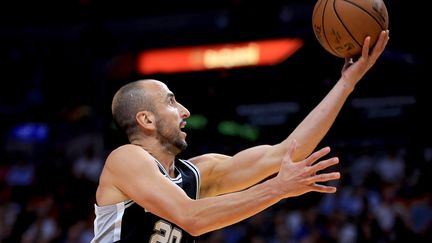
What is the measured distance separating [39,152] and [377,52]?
9980 millimetres

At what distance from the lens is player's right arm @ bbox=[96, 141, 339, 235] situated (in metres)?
3.35

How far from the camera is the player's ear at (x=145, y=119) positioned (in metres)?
4.02

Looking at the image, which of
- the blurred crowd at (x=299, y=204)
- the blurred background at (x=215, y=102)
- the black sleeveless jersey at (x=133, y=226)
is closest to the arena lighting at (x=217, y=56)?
the blurred background at (x=215, y=102)

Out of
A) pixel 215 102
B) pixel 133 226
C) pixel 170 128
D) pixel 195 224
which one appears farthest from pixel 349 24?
pixel 215 102

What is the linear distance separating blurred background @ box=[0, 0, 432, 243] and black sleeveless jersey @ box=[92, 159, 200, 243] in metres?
4.99

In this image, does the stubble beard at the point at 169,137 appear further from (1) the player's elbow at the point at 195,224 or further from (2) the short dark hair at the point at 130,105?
(1) the player's elbow at the point at 195,224

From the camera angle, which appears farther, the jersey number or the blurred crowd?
the blurred crowd

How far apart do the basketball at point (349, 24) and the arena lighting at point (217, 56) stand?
6.94 meters

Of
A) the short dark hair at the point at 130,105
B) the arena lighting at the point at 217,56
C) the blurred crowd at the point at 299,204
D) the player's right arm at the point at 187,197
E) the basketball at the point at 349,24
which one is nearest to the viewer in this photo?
the player's right arm at the point at 187,197

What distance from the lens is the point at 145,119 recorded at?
4023 mm

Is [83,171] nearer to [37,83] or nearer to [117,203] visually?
[37,83]

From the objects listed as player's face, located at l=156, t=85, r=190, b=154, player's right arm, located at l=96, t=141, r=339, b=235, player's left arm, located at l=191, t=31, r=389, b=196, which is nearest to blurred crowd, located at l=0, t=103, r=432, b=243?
player's left arm, located at l=191, t=31, r=389, b=196

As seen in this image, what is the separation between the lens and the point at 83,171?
1120 cm

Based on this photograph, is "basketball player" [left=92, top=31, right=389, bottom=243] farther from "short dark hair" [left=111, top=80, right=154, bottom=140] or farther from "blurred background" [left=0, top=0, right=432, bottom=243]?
"blurred background" [left=0, top=0, right=432, bottom=243]
